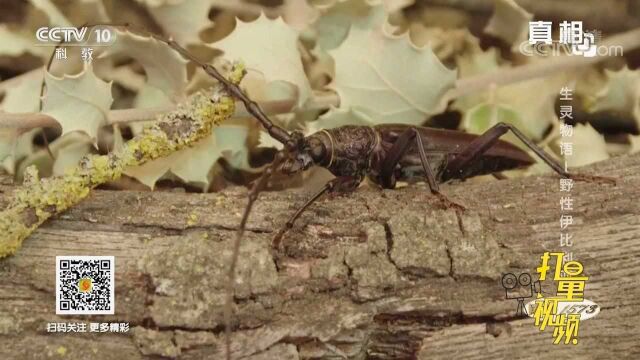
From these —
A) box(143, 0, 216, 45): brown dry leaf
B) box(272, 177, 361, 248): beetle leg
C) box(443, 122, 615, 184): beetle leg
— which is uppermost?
box(143, 0, 216, 45): brown dry leaf

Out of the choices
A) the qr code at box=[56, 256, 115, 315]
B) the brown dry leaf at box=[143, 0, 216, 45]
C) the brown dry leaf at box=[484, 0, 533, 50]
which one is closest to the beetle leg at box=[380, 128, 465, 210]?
the brown dry leaf at box=[484, 0, 533, 50]

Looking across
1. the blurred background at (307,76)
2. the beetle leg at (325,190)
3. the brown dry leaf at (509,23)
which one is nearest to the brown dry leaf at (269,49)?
the blurred background at (307,76)

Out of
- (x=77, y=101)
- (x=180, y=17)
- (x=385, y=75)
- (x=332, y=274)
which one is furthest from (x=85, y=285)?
(x=385, y=75)

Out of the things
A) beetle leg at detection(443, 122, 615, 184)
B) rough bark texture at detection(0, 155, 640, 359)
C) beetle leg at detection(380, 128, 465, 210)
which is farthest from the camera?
beetle leg at detection(443, 122, 615, 184)

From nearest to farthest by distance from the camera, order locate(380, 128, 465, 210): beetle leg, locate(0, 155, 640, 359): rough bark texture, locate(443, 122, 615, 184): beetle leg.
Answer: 1. locate(0, 155, 640, 359): rough bark texture
2. locate(380, 128, 465, 210): beetle leg
3. locate(443, 122, 615, 184): beetle leg

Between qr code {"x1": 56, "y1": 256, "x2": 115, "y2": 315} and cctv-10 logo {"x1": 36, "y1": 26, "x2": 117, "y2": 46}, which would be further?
cctv-10 logo {"x1": 36, "y1": 26, "x2": 117, "y2": 46}

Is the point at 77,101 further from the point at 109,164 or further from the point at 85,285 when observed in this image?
the point at 85,285

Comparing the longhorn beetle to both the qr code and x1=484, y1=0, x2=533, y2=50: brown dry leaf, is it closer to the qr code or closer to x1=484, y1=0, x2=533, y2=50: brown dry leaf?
x1=484, y1=0, x2=533, y2=50: brown dry leaf

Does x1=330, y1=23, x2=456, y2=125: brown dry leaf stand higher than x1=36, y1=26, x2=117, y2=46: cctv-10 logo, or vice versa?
x1=36, y1=26, x2=117, y2=46: cctv-10 logo

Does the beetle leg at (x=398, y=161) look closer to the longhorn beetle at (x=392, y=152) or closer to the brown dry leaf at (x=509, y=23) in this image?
the longhorn beetle at (x=392, y=152)
